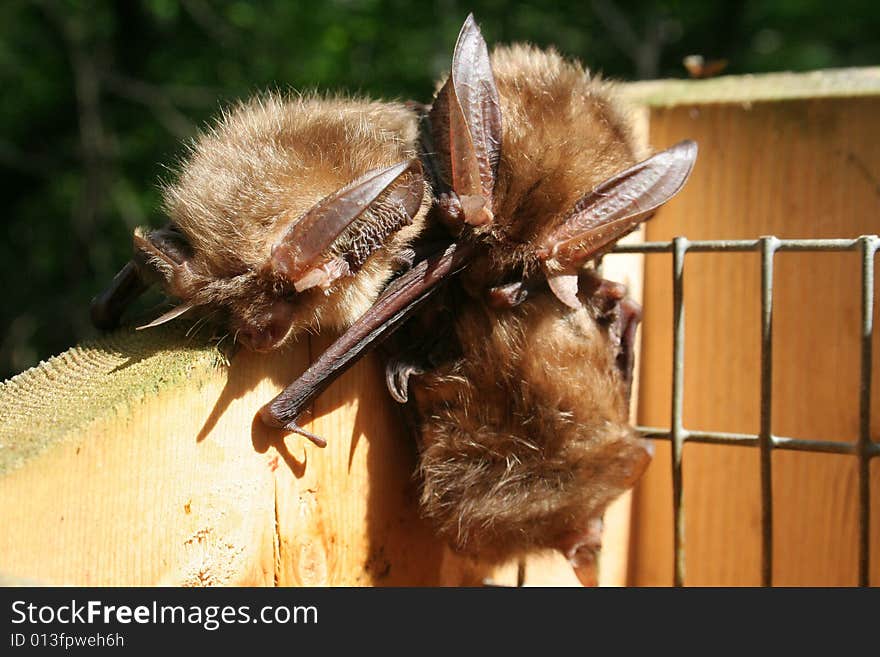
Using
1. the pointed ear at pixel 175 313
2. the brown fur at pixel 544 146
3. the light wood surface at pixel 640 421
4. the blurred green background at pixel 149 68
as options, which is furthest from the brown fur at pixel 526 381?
the blurred green background at pixel 149 68

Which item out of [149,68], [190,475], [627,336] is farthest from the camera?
[149,68]

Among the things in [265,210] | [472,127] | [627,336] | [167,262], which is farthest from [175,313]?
[627,336]

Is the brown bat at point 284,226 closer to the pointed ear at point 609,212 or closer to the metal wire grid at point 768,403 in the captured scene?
the pointed ear at point 609,212

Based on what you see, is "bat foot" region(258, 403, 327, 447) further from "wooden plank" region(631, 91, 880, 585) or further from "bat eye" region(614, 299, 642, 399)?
"wooden plank" region(631, 91, 880, 585)

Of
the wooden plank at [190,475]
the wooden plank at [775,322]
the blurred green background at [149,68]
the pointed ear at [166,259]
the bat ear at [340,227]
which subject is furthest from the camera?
the blurred green background at [149,68]

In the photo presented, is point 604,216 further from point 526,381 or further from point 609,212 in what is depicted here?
point 526,381
